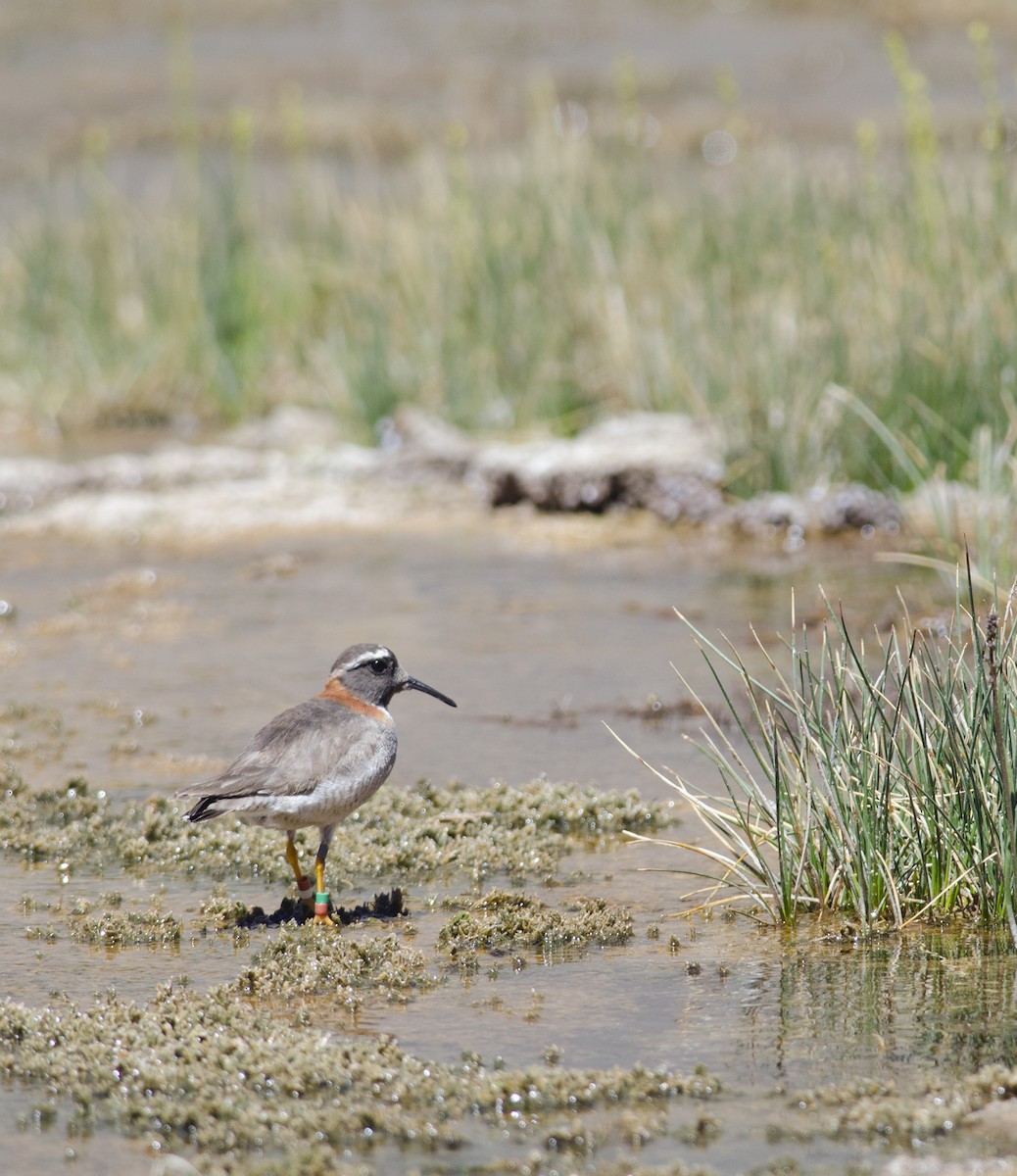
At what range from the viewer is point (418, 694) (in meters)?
8.71

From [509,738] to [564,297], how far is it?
21.3 ft

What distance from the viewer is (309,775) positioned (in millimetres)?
5570

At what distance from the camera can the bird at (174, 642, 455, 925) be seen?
219 inches

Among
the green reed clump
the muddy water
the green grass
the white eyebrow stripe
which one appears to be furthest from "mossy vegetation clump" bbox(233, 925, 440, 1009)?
the green grass

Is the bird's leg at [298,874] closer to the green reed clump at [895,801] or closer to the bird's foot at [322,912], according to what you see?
the bird's foot at [322,912]

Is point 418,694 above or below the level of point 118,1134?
below

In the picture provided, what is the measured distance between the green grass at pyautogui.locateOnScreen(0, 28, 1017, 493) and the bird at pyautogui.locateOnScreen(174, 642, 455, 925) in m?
5.08

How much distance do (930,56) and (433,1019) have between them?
32263 millimetres

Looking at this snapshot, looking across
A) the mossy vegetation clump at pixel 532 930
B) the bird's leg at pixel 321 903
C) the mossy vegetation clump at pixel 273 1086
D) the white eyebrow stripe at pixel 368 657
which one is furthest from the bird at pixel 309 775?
the mossy vegetation clump at pixel 273 1086

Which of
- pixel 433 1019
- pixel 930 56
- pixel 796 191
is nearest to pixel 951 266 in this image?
pixel 796 191

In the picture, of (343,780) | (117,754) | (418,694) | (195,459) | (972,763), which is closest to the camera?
(972,763)

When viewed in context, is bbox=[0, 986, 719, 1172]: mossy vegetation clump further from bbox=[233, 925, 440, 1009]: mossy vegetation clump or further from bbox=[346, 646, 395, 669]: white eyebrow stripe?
bbox=[346, 646, 395, 669]: white eyebrow stripe

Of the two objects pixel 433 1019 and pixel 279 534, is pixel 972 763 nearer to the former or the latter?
pixel 433 1019

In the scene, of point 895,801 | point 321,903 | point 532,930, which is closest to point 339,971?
point 321,903
